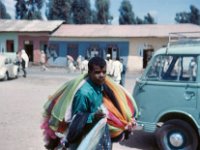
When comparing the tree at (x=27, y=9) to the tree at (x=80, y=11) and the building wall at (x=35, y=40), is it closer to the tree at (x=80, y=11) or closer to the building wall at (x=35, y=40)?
the tree at (x=80, y=11)

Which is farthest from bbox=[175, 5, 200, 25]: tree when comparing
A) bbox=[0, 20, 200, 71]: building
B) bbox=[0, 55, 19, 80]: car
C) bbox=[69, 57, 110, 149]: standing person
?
bbox=[69, 57, 110, 149]: standing person

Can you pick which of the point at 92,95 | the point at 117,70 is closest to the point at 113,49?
the point at 117,70

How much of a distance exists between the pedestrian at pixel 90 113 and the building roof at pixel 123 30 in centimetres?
3423

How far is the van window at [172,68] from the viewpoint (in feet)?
25.0

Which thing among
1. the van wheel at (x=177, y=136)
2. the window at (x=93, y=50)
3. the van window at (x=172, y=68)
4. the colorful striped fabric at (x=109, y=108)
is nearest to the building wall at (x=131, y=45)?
the window at (x=93, y=50)

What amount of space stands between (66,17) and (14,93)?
53.2 metres

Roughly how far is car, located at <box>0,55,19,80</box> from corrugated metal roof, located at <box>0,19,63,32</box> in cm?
1609

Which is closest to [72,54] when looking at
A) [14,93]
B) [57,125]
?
[14,93]

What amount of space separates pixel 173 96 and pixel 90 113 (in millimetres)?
4010

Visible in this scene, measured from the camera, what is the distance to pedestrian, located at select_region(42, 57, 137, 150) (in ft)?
12.4

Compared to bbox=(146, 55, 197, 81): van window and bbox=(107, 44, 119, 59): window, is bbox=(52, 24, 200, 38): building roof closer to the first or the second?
bbox=(107, 44, 119, 59): window

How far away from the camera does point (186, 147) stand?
7496 mm

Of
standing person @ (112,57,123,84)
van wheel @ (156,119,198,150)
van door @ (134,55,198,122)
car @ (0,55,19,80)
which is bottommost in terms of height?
car @ (0,55,19,80)

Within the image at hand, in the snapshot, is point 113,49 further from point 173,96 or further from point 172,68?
point 173,96
